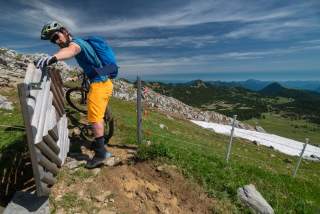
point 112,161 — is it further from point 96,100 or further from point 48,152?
point 48,152

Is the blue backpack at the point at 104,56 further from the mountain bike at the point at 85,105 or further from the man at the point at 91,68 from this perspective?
the mountain bike at the point at 85,105

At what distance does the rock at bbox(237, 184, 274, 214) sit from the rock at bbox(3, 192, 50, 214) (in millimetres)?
5298

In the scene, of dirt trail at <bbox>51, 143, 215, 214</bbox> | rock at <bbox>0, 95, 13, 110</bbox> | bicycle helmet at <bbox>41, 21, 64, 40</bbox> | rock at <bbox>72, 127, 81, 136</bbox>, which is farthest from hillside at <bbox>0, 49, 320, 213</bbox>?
rock at <bbox>0, 95, 13, 110</bbox>

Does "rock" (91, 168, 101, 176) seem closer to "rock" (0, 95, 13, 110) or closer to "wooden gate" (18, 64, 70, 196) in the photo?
"wooden gate" (18, 64, 70, 196)

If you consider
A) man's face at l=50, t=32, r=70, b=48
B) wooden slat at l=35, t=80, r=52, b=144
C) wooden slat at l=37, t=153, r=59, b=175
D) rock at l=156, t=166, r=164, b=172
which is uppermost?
man's face at l=50, t=32, r=70, b=48

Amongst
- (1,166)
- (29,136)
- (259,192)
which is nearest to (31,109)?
(29,136)

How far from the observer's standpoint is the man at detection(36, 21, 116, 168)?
26.6 ft

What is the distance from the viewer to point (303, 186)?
11891 millimetres

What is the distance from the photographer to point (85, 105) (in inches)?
549

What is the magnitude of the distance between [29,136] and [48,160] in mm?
1464

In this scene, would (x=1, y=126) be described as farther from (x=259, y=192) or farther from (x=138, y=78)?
(x=259, y=192)

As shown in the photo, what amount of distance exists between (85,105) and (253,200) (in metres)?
A: 7.91

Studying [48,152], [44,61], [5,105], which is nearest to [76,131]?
[48,152]

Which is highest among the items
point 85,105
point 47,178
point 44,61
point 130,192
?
point 44,61
